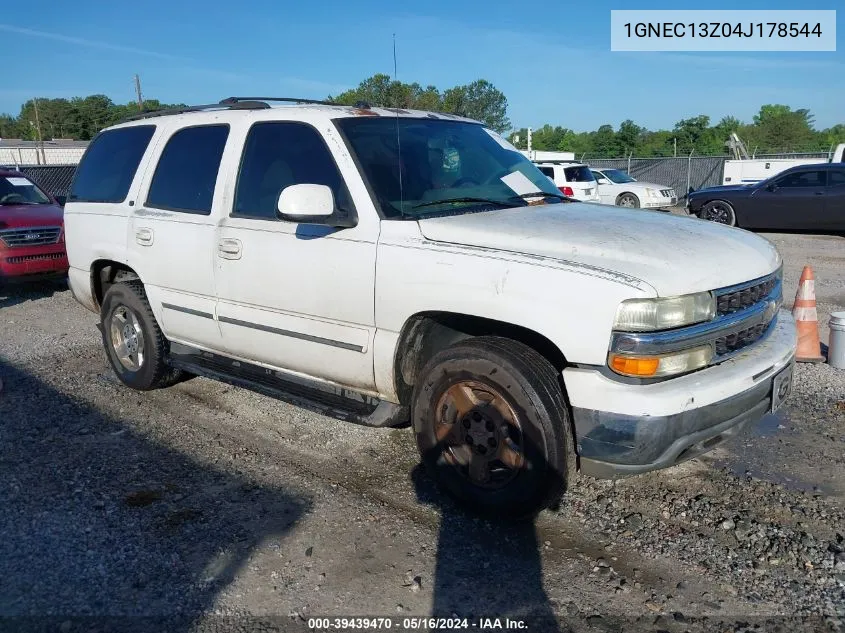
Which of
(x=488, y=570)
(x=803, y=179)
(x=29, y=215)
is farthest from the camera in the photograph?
(x=803, y=179)

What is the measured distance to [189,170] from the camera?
497cm

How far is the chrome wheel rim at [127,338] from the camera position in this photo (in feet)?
18.3

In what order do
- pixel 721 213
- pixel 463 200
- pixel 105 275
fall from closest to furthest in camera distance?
pixel 463 200, pixel 105 275, pixel 721 213

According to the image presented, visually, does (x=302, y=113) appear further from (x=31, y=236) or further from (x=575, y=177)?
(x=575, y=177)

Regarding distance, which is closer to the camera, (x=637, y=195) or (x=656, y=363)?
(x=656, y=363)

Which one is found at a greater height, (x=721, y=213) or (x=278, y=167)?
(x=278, y=167)

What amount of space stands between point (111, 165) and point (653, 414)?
4566mm

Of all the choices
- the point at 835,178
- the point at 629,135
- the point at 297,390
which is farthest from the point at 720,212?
the point at 629,135

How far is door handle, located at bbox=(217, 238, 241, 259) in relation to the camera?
445 centimetres

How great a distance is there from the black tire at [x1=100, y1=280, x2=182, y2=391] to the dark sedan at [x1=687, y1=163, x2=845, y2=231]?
13645 millimetres

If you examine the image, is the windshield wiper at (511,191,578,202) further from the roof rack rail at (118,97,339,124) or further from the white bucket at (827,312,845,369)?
the white bucket at (827,312,845,369)

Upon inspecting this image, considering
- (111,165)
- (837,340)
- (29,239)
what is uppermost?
(111,165)

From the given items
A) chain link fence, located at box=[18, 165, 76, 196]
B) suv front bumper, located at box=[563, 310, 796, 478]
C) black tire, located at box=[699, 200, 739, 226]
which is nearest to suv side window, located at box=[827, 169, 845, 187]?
black tire, located at box=[699, 200, 739, 226]

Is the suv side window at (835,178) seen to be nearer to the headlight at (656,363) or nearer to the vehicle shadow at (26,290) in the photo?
the headlight at (656,363)
